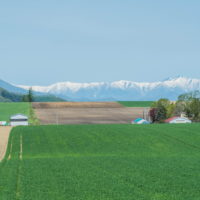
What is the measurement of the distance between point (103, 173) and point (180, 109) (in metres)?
96.5

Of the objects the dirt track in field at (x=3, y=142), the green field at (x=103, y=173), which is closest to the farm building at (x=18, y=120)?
the dirt track in field at (x=3, y=142)

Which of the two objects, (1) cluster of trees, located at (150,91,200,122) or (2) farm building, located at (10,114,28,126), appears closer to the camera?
(2) farm building, located at (10,114,28,126)

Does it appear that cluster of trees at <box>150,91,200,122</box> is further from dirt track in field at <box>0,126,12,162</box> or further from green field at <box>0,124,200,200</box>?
dirt track in field at <box>0,126,12,162</box>

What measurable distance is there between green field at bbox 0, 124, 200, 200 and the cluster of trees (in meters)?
58.1

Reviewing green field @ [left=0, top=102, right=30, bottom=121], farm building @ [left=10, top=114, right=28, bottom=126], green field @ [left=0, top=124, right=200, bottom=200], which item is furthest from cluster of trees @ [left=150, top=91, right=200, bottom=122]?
green field @ [left=0, top=124, right=200, bottom=200]

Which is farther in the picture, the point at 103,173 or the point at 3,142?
the point at 3,142

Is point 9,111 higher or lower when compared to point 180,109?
lower

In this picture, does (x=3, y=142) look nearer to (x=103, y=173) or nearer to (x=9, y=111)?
(x=103, y=173)

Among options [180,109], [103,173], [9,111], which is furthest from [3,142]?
[9,111]

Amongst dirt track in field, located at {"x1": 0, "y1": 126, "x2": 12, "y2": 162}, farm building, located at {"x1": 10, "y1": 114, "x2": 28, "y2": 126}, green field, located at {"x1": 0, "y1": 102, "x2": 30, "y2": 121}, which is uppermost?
green field, located at {"x1": 0, "y1": 102, "x2": 30, "y2": 121}

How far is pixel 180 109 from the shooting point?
416 ft

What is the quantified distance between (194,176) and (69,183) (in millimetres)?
9418

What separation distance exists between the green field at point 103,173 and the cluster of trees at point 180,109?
191ft

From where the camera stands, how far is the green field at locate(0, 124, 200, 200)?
2519 cm
